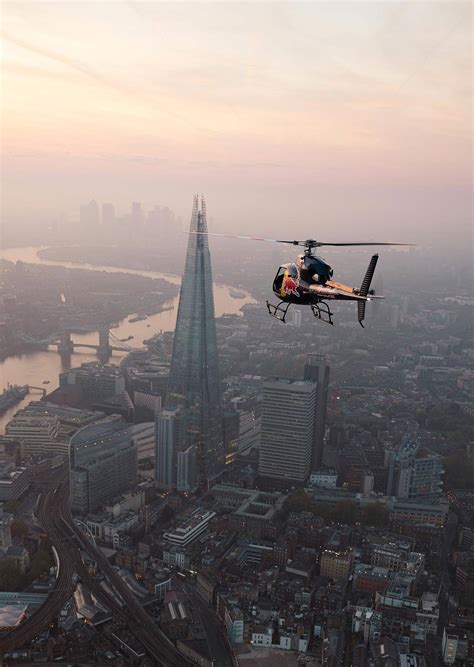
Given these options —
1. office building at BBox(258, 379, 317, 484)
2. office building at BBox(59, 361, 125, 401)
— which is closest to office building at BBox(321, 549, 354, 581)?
office building at BBox(258, 379, 317, 484)

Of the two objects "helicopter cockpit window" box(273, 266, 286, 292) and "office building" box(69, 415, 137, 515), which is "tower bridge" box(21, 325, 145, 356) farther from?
"helicopter cockpit window" box(273, 266, 286, 292)

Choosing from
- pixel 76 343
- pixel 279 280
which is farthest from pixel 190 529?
pixel 76 343

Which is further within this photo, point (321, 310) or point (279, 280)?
point (279, 280)

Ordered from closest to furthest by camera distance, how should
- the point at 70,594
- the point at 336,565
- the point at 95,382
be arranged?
1. the point at 70,594
2. the point at 336,565
3. the point at 95,382

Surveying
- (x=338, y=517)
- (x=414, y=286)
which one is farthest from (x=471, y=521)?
(x=414, y=286)

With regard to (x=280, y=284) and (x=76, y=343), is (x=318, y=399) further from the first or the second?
Answer: (x=76, y=343)

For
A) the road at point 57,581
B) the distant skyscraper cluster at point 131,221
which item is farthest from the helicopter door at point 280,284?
the distant skyscraper cluster at point 131,221

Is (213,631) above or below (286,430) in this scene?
below
